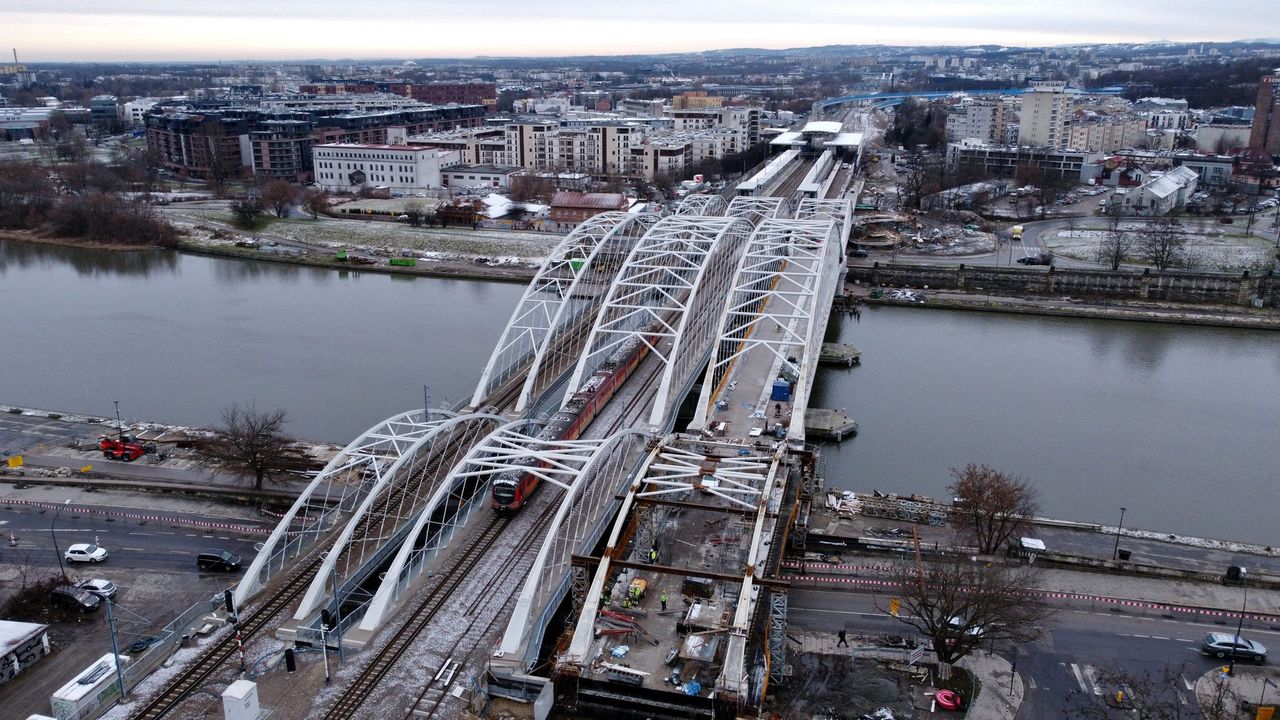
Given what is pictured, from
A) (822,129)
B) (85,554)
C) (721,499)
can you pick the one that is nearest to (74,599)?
(85,554)

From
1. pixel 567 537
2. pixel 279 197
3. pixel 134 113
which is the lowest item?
pixel 567 537

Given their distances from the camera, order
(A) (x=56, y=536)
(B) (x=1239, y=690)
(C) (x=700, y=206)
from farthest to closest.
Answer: (C) (x=700, y=206), (A) (x=56, y=536), (B) (x=1239, y=690)

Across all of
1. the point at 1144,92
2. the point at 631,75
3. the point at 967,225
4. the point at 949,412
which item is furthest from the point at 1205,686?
the point at 631,75

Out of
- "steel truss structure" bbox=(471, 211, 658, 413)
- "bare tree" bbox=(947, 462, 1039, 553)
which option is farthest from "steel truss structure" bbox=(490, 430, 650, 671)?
"bare tree" bbox=(947, 462, 1039, 553)

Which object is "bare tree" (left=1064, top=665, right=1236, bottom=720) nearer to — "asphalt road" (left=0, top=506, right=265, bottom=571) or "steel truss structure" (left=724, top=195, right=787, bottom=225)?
"asphalt road" (left=0, top=506, right=265, bottom=571)

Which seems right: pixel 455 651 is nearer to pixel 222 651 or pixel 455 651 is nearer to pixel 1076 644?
pixel 222 651

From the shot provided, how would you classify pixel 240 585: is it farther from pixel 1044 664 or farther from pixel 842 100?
pixel 842 100
